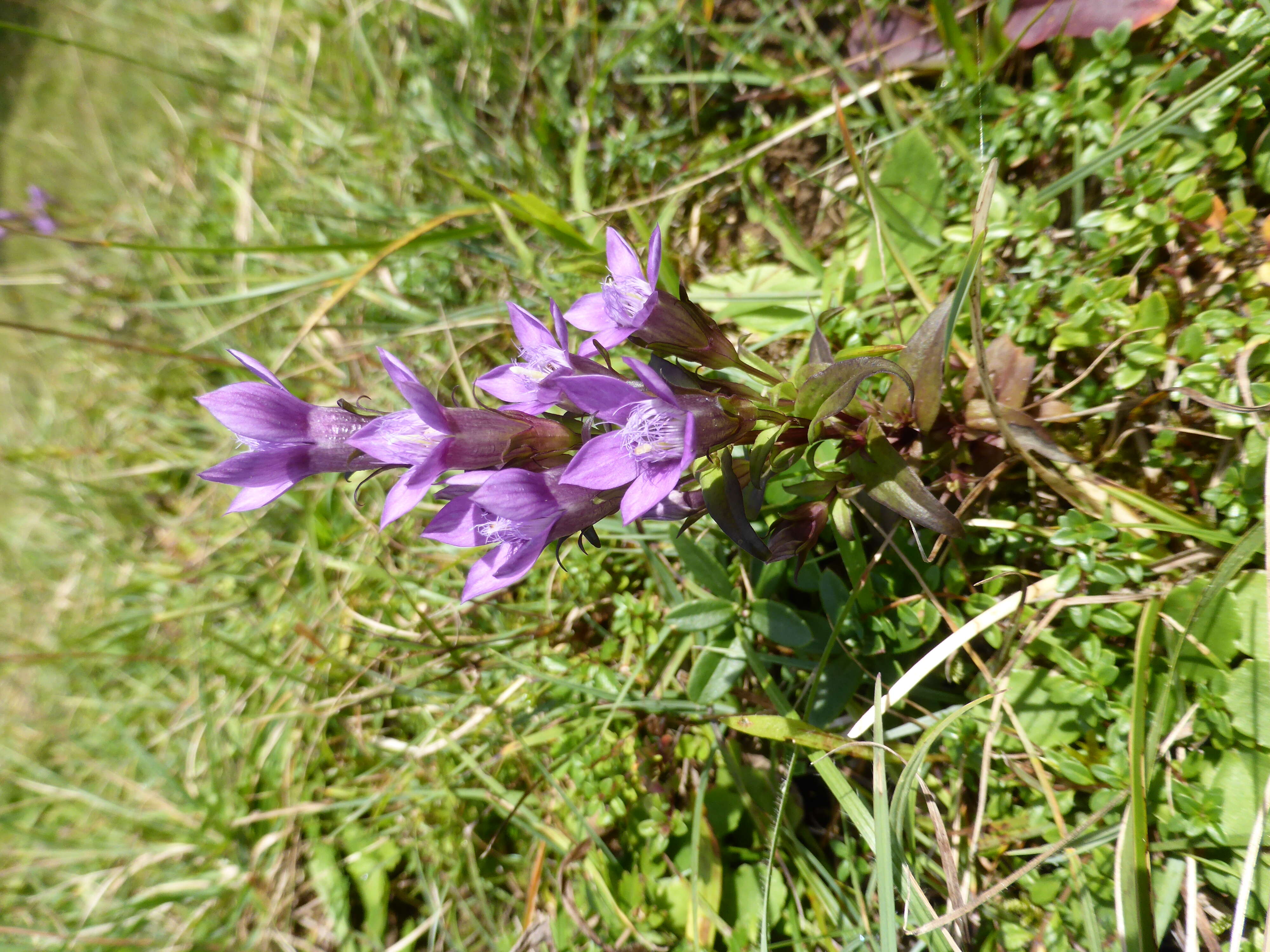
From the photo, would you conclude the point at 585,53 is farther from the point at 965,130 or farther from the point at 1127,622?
the point at 1127,622

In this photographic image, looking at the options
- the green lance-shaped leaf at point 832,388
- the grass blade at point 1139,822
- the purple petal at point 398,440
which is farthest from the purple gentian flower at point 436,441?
the grass blade at point 1139,822

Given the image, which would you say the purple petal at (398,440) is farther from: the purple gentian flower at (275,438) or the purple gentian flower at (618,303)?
the purple gentian flower at (618,303)

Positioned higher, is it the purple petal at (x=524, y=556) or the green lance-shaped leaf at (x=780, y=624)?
the purple petal at (x=524, y=556)

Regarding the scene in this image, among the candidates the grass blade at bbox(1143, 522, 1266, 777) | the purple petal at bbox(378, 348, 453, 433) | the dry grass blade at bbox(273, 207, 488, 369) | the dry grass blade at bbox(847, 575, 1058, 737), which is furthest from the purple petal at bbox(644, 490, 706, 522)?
the dry grass blade at bbox(273, 207, 488, 369)

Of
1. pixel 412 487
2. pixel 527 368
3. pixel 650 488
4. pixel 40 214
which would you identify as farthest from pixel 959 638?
pixel 40 214

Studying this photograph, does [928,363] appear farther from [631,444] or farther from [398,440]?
[398,440]

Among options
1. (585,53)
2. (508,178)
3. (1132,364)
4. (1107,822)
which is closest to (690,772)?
(1107,822)

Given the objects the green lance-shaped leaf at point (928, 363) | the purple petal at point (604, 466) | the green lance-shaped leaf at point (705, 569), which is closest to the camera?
the purple petal at point (604, 466)

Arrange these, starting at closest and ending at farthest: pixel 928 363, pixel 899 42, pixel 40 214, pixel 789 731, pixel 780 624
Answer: pixel 928 363, pixel 789 731, pixel 780 624, pixel 899 42, pixel 40 214
